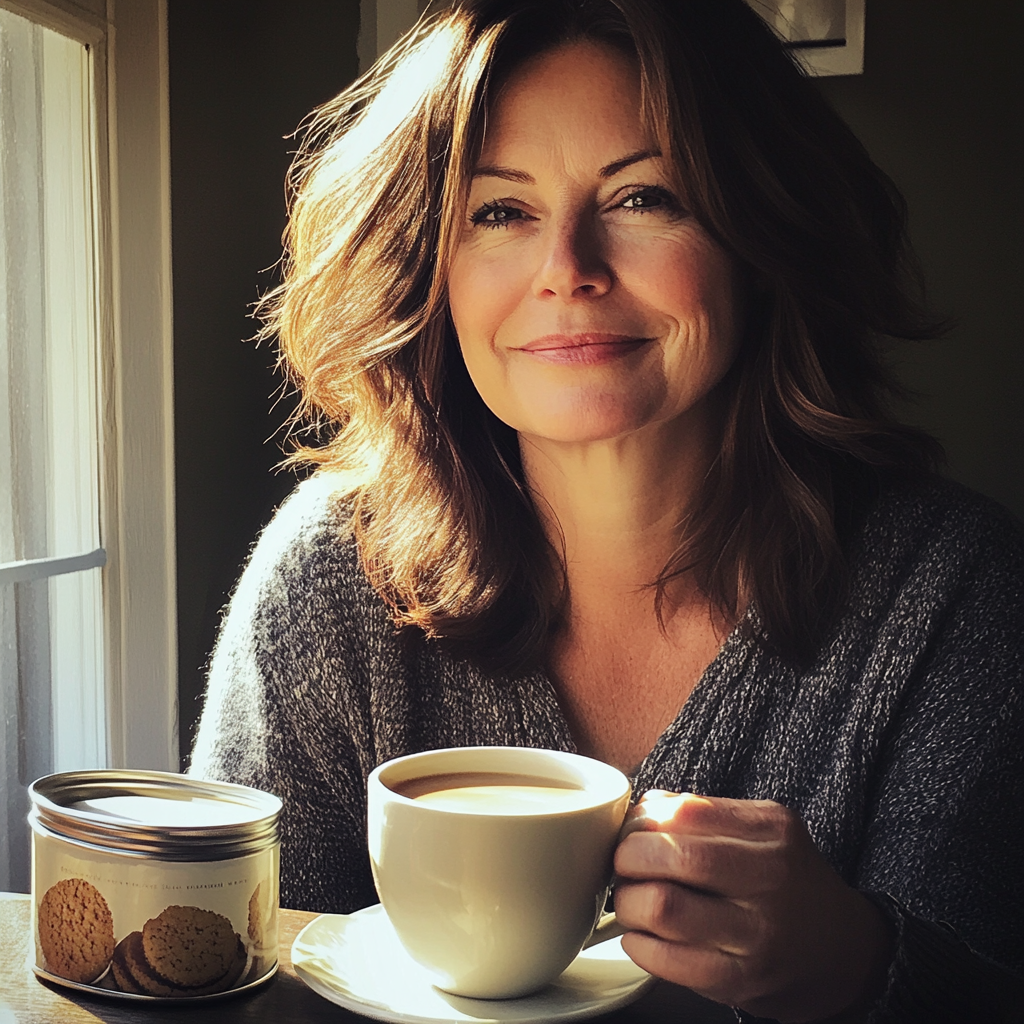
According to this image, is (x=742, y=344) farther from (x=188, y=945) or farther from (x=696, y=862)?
(x=188, y=945)

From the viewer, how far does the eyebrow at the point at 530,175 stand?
979mm

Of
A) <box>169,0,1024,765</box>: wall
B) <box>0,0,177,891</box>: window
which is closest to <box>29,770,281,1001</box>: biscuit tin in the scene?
<box>0,0,177,891</box>: window

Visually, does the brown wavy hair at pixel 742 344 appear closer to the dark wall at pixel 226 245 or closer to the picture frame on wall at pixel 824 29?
the dark wall at pixel 226 245

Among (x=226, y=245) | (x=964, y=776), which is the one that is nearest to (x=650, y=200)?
(x=964, y=776)

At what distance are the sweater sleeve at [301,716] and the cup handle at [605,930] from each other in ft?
1.34

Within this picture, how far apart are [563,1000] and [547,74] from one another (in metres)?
0.75

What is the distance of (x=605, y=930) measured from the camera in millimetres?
Answer: 605

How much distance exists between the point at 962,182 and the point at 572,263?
140 centimetres

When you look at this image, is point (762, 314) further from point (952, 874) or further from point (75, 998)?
point (75, 998)

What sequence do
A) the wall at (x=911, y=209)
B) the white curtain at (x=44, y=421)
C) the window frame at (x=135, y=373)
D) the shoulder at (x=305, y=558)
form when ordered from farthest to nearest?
the wall at (x=911, y=209), the window frame at (x=135, y=373), the white curtain at (x=44, y=421), the shoulder at (x=305, y=558)

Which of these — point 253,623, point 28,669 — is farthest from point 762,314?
point 28,669

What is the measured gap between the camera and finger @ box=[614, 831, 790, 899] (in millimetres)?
558

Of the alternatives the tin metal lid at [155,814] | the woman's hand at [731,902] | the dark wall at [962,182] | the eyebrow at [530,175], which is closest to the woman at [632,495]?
the eyebrow at [530,175]

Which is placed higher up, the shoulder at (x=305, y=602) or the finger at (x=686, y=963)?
the shoulder at (x=305, y=602)
